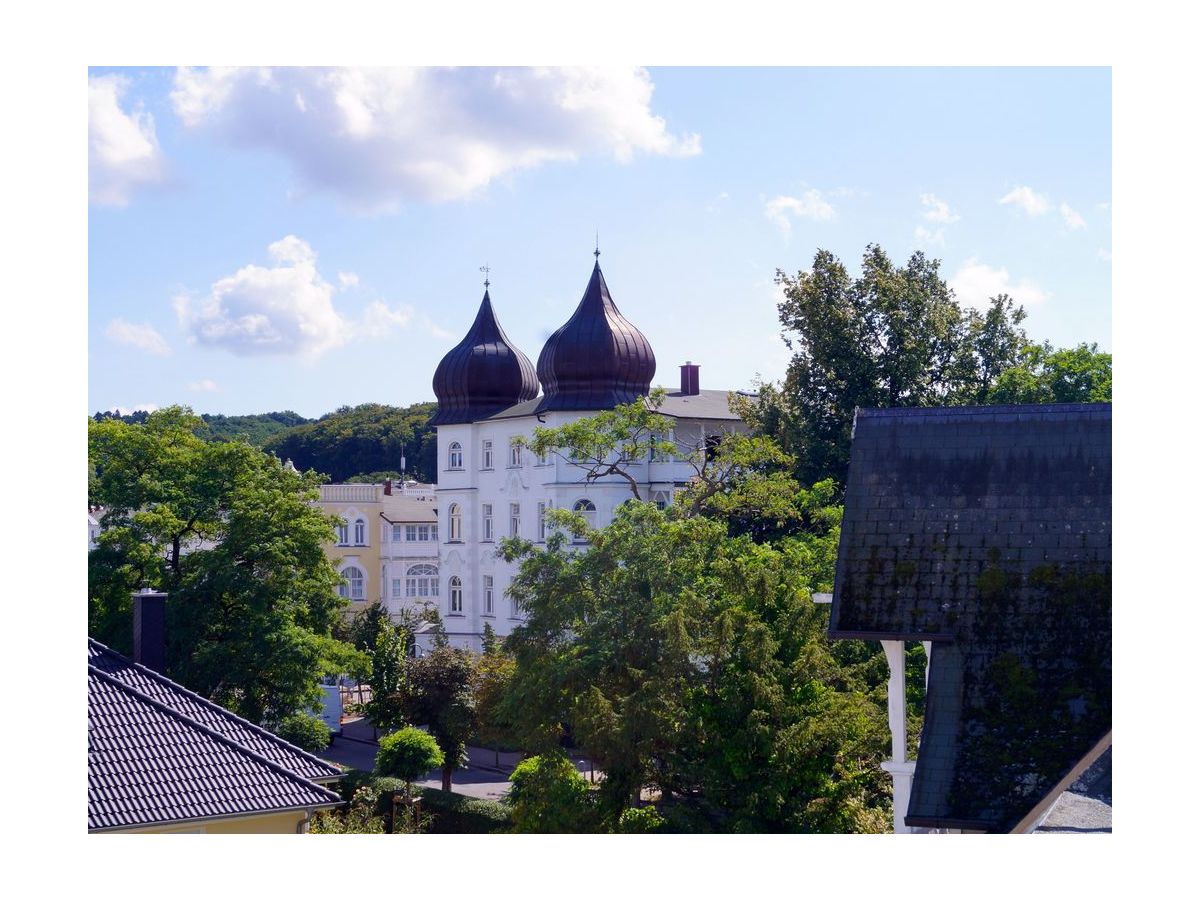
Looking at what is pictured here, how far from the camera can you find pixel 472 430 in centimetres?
4412

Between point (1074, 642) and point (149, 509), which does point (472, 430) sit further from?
point (1074, 642)

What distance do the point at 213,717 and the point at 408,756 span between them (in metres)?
13.0

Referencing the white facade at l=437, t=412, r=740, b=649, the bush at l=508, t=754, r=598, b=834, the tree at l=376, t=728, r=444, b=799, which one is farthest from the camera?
the white facade at l=437, t=412, r=740, b=649

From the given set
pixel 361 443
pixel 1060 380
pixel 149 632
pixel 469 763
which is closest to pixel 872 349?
pixel 1060 380

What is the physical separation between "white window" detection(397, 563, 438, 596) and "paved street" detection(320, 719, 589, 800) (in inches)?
524

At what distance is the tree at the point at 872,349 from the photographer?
31.6m

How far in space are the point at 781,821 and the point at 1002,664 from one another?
5.73 m

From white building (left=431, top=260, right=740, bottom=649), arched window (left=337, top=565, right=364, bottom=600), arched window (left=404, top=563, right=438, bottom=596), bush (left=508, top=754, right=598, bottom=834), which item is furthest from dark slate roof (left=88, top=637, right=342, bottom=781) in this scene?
arched window (left=337, top=565, right=364, bottom=600)

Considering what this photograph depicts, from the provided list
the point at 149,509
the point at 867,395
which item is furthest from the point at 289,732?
the point at 867,395

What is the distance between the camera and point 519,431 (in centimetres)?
4259

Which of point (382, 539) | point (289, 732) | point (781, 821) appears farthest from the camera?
point (382, 539)

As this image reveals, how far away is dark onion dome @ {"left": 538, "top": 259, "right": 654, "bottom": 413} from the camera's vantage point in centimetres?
4000

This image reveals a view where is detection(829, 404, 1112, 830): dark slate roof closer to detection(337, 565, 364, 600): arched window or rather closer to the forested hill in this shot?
detection(337, 565, 364, 600): arched window

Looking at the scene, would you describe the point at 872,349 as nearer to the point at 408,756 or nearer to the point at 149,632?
the point at 408,756
